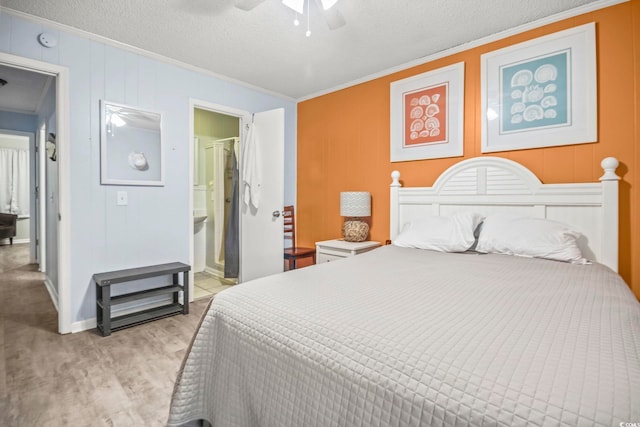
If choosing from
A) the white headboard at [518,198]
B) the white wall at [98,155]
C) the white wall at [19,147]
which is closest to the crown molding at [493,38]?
the white headboard at [518,198]

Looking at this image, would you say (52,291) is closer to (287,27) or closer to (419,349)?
(287,27)

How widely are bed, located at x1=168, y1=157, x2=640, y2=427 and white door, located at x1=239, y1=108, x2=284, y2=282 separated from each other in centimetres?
179

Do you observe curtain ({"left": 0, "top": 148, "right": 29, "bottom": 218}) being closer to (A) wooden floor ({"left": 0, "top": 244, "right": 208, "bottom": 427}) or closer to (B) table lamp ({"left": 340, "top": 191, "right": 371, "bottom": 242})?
(A) wooden floor ({"left": 0, "top": 244, "right": 208, "bottom": 427})

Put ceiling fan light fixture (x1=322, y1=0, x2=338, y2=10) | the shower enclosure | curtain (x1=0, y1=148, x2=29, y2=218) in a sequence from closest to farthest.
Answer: ceiling fan light fixture (x1=322, y1=0, x2=338, y2=10) < the shower enclosure < curtain (x1=0, y1=148, x2=29, y2=218)

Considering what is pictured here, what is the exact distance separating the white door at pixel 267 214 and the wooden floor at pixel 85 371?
2.76 feet

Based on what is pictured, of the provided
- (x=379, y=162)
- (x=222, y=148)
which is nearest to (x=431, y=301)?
(x=379, y=162)

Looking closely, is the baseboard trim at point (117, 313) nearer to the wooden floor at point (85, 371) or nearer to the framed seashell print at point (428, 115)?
the wooden floor at point (85, 371)

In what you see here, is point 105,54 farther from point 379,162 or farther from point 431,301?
point 431,301

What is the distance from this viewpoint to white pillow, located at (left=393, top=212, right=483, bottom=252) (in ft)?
7.66

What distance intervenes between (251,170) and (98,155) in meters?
1.41

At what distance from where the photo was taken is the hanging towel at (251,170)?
11.6 feet

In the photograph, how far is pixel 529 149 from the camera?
2.46 m

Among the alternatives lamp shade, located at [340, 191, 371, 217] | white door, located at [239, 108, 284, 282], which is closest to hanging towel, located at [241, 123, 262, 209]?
white door, located at [239, 108, 284, 282]

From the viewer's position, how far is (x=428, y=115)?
9.81 feet
